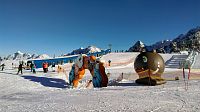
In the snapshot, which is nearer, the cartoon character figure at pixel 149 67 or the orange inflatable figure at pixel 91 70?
the cartoon character figure at pixel 149 67

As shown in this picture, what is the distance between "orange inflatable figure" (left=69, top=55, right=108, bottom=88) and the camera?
23.6 meters

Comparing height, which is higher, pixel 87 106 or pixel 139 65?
pixel 139 65

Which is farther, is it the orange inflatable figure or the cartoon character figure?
the orange inflatable figure

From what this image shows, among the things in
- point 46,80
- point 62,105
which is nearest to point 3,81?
point 46,80

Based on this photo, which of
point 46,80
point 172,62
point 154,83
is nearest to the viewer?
point 154,83

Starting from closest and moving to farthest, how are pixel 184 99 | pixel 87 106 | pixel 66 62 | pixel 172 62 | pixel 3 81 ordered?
pixel 87 106 < pixel 184 99 < pixel 3 81 < pixel 172 62 < pixel 66 62

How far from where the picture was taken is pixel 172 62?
4984 cm

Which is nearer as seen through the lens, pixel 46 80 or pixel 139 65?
pixel 139 65

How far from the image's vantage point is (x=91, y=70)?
25391 mm

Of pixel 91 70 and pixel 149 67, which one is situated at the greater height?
pixel 149 67

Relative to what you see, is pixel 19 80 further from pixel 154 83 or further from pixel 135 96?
pixel 135 96

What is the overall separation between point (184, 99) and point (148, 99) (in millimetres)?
1720

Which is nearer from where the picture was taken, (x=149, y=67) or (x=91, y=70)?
(x=149, y=67)

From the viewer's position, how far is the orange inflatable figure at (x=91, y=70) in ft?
77.3
